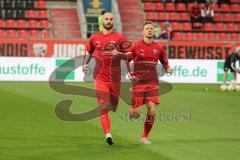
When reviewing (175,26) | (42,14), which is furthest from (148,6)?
(42,14)

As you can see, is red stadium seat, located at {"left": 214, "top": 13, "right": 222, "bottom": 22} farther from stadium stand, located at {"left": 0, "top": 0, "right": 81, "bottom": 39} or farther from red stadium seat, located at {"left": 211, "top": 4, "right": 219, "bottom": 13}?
stadium stand, located at {"left": 0, "top": 0, "right": 81, "bottom": 39}

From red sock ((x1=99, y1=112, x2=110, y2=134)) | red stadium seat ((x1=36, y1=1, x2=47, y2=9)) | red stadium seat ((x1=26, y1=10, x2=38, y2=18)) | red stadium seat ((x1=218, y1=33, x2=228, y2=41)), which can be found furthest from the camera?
red stadium seat ((x1=218, y1=33, x2=228, y2=41))

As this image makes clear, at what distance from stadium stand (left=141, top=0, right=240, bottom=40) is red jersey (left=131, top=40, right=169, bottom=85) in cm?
2716

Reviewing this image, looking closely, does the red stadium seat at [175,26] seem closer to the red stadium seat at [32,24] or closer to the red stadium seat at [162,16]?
the red stadium seat at [162,16]

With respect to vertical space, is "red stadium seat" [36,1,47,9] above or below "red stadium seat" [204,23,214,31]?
above

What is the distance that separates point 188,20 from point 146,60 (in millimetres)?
29231

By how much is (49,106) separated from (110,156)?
8779 millimetres

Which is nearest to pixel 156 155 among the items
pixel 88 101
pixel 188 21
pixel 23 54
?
pixel 88 101

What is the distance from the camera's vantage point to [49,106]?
733 inches

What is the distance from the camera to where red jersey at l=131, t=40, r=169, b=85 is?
11.6 m

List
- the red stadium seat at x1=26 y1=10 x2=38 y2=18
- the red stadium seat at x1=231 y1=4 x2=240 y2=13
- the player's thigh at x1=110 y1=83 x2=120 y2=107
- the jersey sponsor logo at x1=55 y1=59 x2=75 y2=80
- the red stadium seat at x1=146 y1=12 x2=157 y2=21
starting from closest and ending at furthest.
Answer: the player's thigh at x1=110 y1=83 x2=120 y2=107, the jersey sponsor logo at x1=55 y1=59 x2=75 y2=80, the red stadium seat at x1=26 y1=10 x2=38 y2=18, the red stadium seat at x1=146 y1=12 x2=157 y2=21, the red stadium seat at x1=231 y1=4 x2=240 y2=13

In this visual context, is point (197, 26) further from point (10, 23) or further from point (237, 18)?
point (10, 23)

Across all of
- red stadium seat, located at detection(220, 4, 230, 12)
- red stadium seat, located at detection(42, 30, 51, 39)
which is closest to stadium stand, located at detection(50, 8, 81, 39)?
red stadium seat, located at detection(42, 30, 51, 39)

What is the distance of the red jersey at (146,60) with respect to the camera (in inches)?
458
